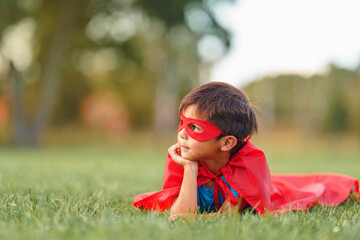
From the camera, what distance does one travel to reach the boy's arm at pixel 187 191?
266 centimetres

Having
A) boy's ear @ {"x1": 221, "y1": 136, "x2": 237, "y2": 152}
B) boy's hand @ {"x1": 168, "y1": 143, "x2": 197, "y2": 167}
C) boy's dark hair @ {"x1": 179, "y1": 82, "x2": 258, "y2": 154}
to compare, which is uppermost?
boy's dark hair @ {"x1": 179, "y1": 82, "x2": 258, "y2": 154}

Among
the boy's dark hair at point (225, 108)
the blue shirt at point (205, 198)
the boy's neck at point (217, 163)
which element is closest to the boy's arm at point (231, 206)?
the blue shirt at point (205, 198)

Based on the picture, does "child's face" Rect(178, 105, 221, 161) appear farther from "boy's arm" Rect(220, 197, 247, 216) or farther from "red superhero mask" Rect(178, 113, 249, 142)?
"boy's arm" Rect(220, 197, 247, 216)

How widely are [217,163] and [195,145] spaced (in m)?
0.30

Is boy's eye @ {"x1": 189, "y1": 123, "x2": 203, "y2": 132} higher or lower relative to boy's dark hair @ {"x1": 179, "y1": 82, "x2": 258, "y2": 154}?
lower

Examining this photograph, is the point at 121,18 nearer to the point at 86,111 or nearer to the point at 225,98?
the point at 86,111

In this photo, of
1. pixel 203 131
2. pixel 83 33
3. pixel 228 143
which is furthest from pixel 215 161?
pixel 83 33

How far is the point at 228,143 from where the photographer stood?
2.80 meters

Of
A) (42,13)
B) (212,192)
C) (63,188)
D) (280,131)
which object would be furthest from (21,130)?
(280,131)

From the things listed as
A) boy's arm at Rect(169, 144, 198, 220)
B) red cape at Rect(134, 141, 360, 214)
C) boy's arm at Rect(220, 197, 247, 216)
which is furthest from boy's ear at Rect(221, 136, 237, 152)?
boy's arm at Rect(220, 197, 247, 216)

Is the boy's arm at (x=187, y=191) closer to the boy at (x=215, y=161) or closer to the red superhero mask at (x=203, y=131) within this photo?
the boy at (x=215, y=161)

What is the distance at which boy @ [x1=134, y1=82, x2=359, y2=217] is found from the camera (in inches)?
107

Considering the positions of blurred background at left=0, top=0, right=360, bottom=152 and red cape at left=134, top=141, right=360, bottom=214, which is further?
blurred background at left=0, top=0, right=360, bottom=152

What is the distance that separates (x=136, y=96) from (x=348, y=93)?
1698 centimetres
